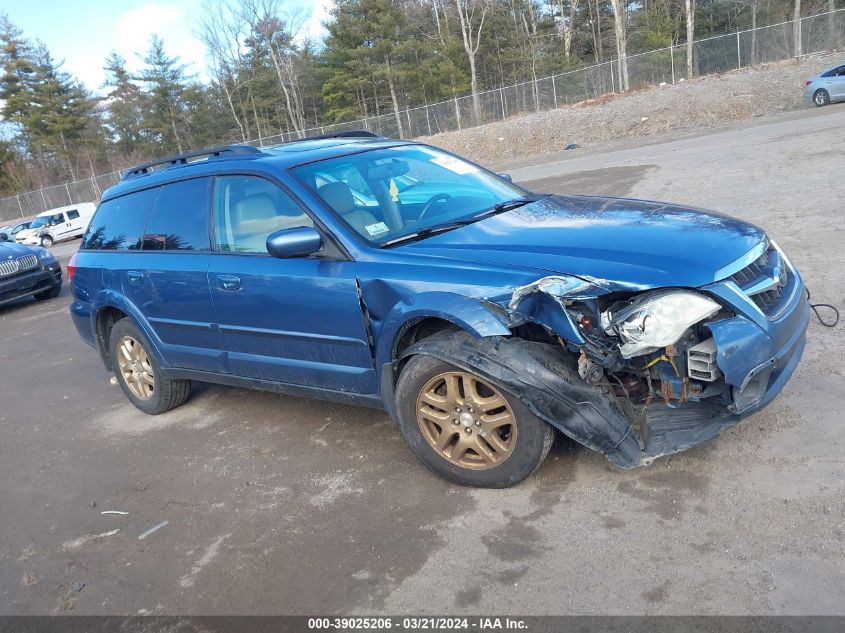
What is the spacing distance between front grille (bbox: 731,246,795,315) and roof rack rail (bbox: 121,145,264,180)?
3064mm

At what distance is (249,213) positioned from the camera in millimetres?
4301

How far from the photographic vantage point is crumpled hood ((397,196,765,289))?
3049 millimetres

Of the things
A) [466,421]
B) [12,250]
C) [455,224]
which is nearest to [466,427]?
[466,421]

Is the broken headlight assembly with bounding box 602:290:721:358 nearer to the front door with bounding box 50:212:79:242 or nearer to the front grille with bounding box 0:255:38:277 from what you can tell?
the front grille with bounding box 0:255:38:277

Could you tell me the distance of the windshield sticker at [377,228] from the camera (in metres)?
3.83

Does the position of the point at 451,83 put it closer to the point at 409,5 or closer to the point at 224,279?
the point at 409,5

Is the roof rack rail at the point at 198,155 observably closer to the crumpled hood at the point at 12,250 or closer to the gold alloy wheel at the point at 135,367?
the gold alloy wheel at the point at 135,367

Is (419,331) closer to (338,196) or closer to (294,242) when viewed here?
(294,242)

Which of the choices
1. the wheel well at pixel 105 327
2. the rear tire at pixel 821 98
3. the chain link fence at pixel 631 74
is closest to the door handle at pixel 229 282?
the wheel well at pixel 105 327

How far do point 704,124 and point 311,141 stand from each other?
24.4 meters

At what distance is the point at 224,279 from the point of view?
429 centimetres

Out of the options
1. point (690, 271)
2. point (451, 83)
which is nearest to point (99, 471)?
point (690, 271)

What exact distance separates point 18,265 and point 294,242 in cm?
972

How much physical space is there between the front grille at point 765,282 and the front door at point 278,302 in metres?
1.92
